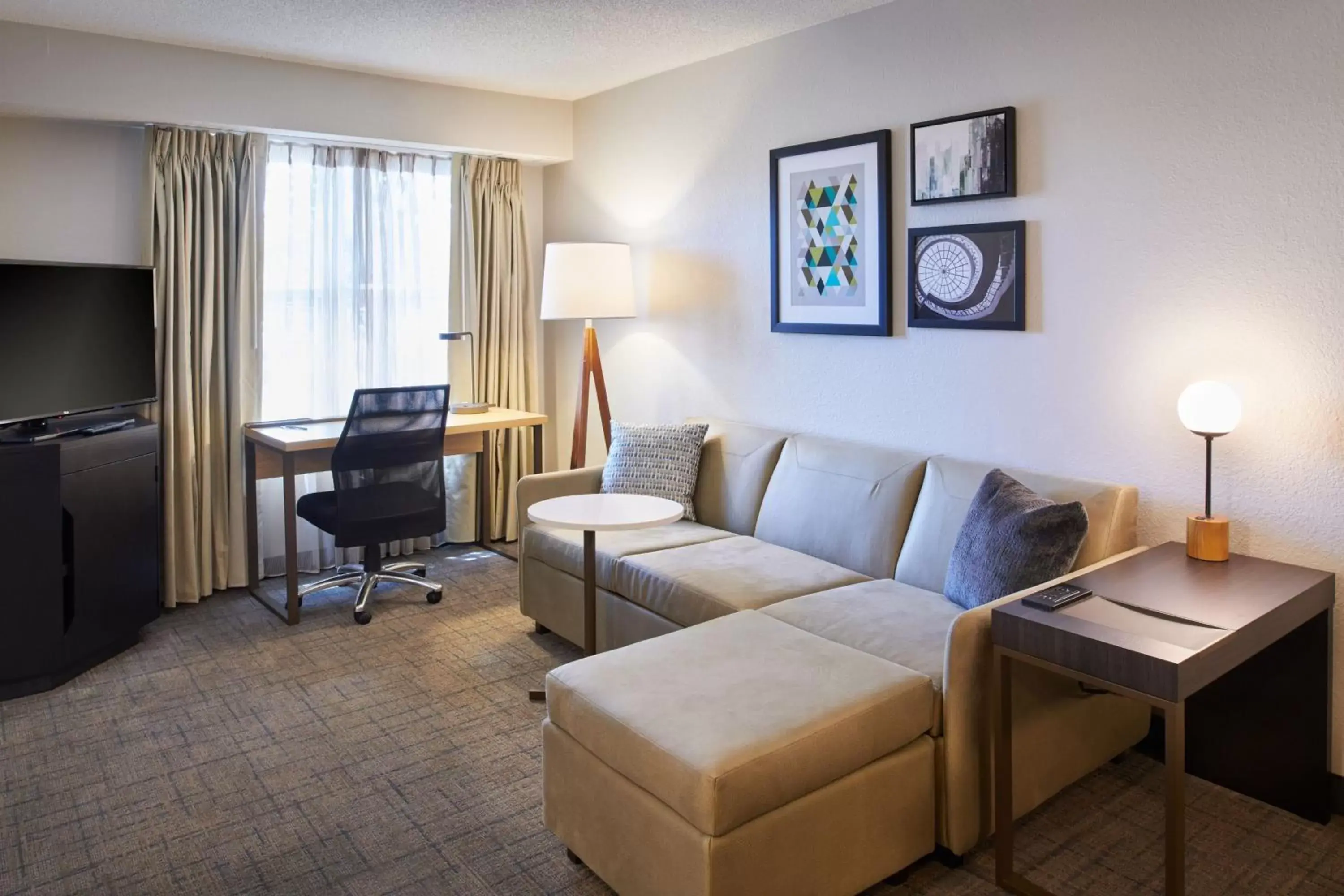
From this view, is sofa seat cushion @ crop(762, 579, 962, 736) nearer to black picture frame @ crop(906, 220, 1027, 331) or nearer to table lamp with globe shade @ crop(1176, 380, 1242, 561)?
table lamp with globe shade @ crop(1176, 380, 1242, 561)

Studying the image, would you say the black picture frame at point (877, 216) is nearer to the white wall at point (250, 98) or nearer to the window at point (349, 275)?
the white wall at point (250, 98)

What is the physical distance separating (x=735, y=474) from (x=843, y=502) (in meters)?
0.63

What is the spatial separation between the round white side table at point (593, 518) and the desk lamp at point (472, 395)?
173cm

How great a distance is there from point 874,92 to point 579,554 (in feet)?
6.82

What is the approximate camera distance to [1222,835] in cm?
246

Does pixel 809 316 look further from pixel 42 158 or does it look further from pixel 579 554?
pixel 42 158

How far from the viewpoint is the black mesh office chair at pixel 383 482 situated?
13.4 feet

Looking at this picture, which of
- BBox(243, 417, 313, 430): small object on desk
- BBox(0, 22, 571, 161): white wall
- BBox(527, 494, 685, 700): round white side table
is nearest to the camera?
BBox(527, 494, 685, 700): round white side table

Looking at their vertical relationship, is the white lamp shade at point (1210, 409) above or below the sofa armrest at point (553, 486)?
above

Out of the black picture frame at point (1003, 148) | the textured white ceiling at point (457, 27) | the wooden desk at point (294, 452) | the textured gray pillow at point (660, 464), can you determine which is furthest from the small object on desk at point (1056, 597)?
the wooden desk at point (294, 452)

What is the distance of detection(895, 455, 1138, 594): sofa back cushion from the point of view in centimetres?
278

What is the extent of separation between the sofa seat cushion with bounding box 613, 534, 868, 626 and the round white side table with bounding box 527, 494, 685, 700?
Result: 168mm

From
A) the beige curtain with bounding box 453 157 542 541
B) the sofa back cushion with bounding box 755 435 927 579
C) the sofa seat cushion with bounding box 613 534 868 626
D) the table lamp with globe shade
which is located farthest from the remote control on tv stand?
the table lamp with globe shade

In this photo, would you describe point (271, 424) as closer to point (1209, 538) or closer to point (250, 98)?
point (250, 98)
